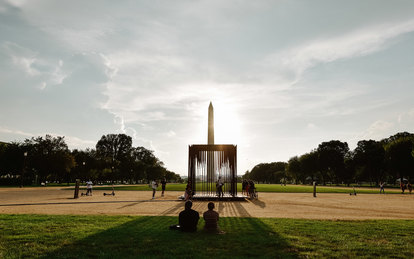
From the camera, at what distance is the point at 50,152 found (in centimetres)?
6850

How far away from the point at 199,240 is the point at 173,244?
93 cm

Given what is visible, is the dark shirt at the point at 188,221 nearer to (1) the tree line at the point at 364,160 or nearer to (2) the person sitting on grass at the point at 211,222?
(2) the person sitting on grass at the point at 211,222

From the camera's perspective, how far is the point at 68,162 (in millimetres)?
66312

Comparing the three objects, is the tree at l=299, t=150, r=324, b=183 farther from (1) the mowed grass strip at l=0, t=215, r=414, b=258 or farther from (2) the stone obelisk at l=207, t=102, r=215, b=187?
(1) the mowed grass strip at l=0, t=215, r=414, b=258

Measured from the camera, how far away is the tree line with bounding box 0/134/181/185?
64.4m

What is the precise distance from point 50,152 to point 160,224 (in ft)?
217

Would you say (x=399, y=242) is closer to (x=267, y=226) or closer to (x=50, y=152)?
Result: (x=267, y=226)

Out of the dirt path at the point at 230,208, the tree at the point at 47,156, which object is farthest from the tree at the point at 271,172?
the dirt path at the point at 230,208

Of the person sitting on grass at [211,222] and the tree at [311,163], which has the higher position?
the tree at [311,163]

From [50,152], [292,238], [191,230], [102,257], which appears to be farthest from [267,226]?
[50,152]

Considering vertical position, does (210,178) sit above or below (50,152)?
below

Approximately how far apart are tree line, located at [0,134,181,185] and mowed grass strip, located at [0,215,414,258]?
41.6 metres

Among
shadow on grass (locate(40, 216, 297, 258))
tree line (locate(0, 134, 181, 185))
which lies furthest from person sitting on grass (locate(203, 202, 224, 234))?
tree line (locate(0, 134, 181, 185))

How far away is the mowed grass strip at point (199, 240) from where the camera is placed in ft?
24.8
